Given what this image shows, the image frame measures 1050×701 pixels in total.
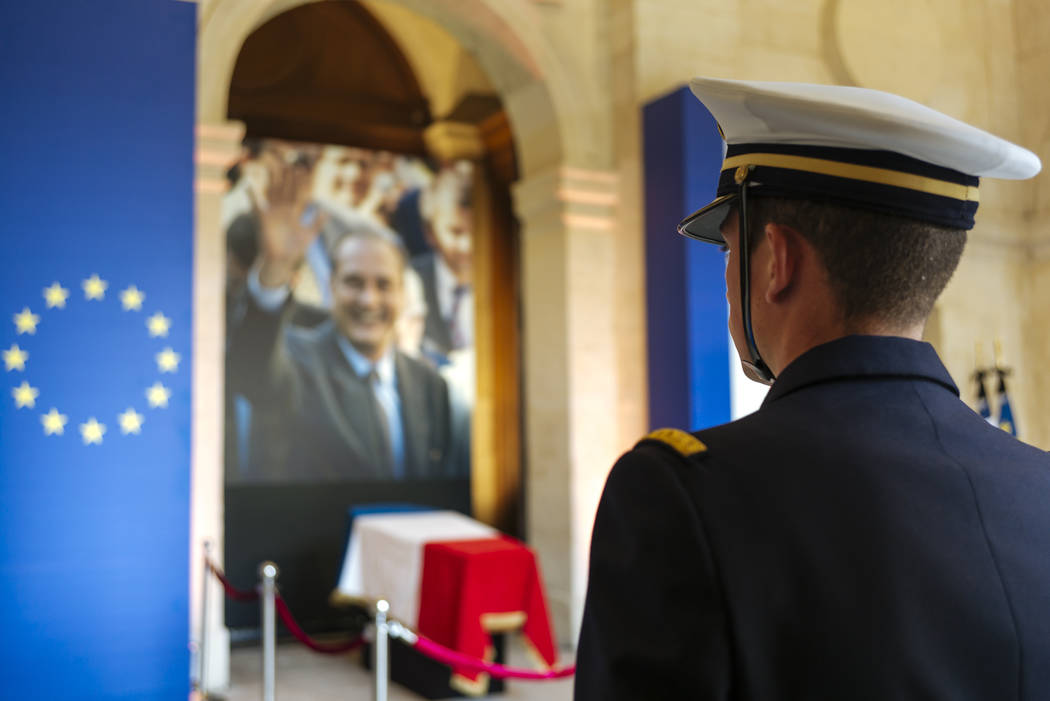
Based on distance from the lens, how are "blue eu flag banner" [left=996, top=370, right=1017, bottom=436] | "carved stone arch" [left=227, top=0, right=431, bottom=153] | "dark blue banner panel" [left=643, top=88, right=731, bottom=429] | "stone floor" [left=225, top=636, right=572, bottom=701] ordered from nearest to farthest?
"stone floor" [left=225, top=636, right=572, bottom=701] → "dark blue banner panel" [left=643, top=88, right=731, bottom=429] → "blue eu flag banner" [left=996, top=370, right=1017, bottom=436] → "carved stone arch" [left=227, top=0, right=431, bottom=153]

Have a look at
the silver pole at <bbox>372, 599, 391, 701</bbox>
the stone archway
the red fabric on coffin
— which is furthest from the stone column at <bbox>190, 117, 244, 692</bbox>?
the silver pole at <bbox>372, 599, 391, 701</bbox>

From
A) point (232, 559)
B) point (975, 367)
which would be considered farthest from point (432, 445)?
point (975, 367)

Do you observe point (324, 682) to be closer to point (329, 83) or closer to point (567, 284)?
point (567, 284)

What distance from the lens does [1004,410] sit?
852 cm

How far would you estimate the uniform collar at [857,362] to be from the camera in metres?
1.21

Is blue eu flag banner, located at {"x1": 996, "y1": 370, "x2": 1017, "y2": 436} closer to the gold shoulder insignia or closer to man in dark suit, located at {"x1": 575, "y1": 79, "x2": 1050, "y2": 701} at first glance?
man in dark suit, located at {"x1": 575, "y1": 79, "x2": 1050, "y2": 701}

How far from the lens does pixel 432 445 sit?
9898mm

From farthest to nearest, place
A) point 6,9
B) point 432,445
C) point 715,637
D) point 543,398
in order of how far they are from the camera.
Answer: point 432,445, point 543,398, point 6,9, point 715,637

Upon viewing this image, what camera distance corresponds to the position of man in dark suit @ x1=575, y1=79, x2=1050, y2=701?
1.05 meters

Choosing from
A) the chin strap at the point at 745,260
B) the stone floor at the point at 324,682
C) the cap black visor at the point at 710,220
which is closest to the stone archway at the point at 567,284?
the stone floor at the point at 324,682

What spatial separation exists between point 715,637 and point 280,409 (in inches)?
334

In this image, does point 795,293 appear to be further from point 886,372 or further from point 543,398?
point 543,398

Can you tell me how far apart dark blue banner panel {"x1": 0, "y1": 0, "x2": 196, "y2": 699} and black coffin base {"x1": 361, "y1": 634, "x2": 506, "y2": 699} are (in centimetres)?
250

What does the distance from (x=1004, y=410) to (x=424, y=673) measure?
513cm
